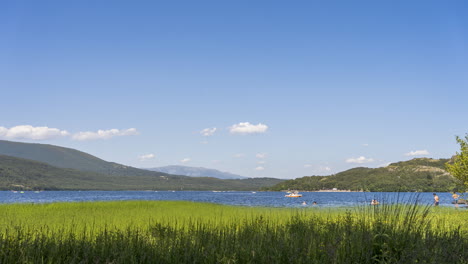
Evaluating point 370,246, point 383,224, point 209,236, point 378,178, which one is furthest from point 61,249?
point 378,178

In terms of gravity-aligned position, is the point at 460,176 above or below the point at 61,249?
above

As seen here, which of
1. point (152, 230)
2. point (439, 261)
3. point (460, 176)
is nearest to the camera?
point (439, 261)

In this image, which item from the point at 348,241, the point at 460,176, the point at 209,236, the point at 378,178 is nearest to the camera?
the point at 348,241

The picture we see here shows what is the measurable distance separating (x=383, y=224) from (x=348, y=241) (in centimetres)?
193

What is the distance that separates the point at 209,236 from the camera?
986 cm

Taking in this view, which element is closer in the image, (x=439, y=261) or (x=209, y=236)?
(x=439, y=261)

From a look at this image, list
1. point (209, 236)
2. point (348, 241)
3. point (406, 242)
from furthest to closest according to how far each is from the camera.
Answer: point (209, 236)
point (406, 242)
point (348, 241)

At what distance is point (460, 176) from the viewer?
28.3 meters

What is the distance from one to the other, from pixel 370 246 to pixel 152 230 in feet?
22.8

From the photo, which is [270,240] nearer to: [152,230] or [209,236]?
[209,236]

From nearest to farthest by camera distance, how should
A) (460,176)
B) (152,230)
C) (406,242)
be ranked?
(406,242) < (152,230) < (460,176)

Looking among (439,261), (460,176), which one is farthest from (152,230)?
(460,176)

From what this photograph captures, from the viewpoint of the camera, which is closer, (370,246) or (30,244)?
(30,244)

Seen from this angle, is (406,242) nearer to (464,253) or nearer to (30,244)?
(464,253)
